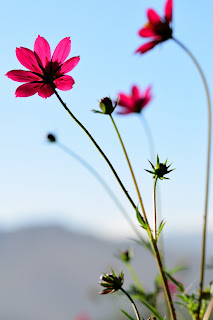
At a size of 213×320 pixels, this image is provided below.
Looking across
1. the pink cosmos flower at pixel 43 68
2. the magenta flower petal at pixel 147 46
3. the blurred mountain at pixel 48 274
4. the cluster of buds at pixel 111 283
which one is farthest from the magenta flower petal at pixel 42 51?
the blurred mountain at pixel 48 274

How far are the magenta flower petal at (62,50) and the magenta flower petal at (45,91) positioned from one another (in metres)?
0.03

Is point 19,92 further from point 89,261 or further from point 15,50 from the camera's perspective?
point 89,261

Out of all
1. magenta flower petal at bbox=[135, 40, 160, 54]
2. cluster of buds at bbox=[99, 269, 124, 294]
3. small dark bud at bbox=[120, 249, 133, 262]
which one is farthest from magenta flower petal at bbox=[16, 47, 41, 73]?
small dark bud at bbox=[120, 249, 133, 262]

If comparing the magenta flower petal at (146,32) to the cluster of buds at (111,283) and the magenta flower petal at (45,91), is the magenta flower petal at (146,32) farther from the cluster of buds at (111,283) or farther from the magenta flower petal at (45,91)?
the cluster of buds at (111,283)

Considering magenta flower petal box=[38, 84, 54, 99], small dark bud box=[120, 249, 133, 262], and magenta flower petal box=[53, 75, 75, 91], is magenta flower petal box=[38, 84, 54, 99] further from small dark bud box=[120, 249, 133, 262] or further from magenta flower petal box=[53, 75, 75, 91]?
small dark bud box=[120, 249, 133, 262]

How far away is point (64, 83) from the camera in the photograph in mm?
465

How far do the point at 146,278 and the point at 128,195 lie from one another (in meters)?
3.67

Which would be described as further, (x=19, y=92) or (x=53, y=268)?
(x=53, y=268)

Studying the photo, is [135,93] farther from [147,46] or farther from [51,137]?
[147,46]

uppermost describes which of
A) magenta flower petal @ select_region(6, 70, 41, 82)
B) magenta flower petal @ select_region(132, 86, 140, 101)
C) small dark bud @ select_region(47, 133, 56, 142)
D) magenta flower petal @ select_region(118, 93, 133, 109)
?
magenta flower petal @ select_region(132, 86, 140, 101)

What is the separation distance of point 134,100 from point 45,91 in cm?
53

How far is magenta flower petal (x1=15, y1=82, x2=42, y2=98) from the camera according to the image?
17.8 inches

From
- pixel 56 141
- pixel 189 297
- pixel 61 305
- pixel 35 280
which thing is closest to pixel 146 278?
pixel 61 305

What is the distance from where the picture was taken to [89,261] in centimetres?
469
